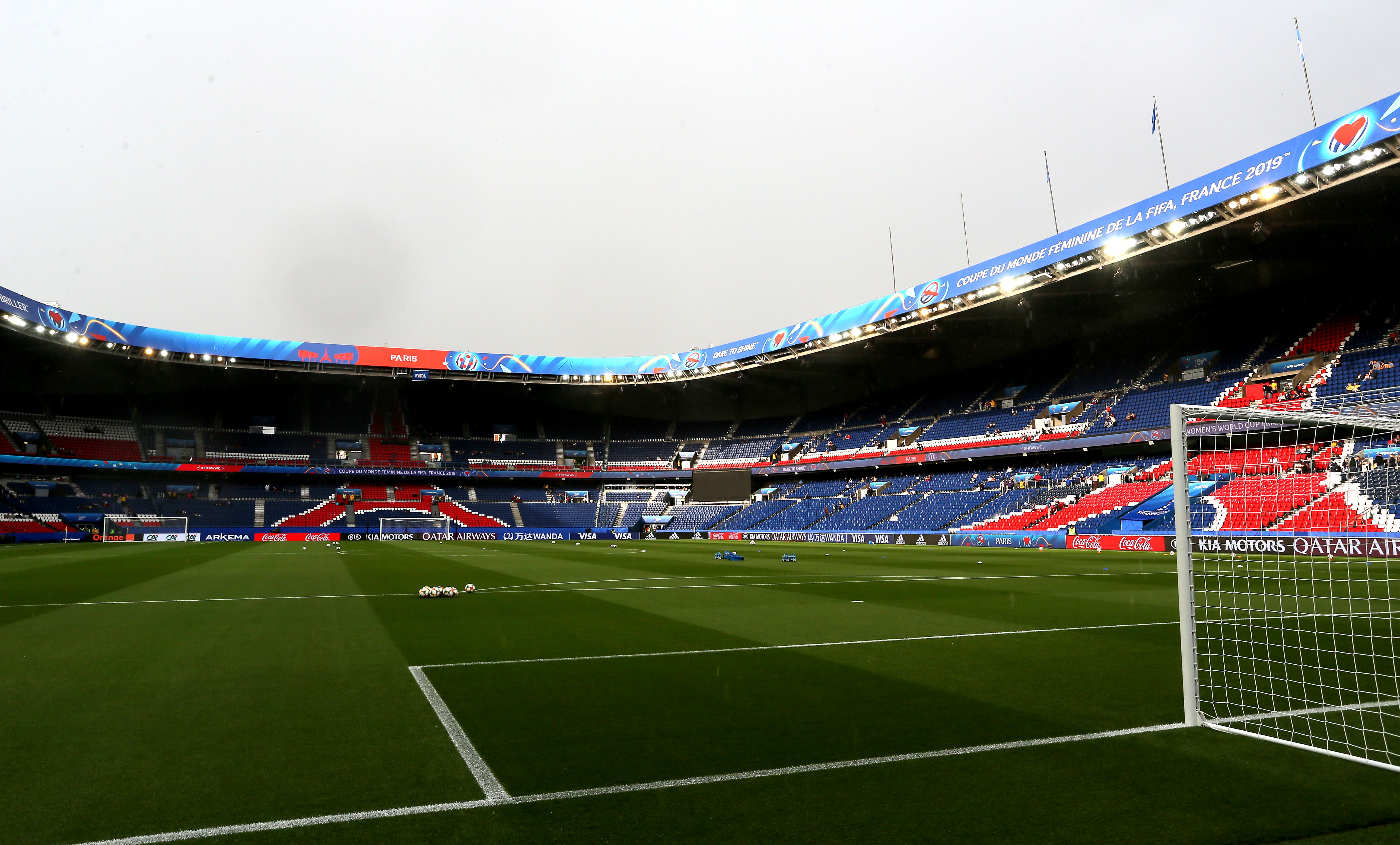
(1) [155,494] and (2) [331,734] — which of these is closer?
(2) [331,734]

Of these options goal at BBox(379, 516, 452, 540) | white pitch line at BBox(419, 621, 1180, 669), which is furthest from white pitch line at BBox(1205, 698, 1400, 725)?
goal at BBox(379, 516, 452, 540)

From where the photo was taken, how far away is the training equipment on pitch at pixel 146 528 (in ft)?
158

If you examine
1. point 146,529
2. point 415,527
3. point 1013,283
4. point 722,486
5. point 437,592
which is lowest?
point 437,592

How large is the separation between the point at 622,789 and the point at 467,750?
1245mm

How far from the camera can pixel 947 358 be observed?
5241 centimetres

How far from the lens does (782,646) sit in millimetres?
8477

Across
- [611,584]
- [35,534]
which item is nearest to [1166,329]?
[611,584]

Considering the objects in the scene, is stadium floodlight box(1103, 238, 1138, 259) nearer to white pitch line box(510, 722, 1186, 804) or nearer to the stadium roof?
the stadium roof

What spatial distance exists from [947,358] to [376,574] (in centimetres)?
4223

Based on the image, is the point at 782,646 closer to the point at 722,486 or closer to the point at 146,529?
the point at 722,486

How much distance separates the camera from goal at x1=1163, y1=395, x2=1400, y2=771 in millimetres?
5422

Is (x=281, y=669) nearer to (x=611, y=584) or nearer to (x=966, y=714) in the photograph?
(x=966, y=714)

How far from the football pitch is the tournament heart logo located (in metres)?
20.2

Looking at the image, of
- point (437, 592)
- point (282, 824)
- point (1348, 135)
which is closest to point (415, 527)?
point (437, 592)
